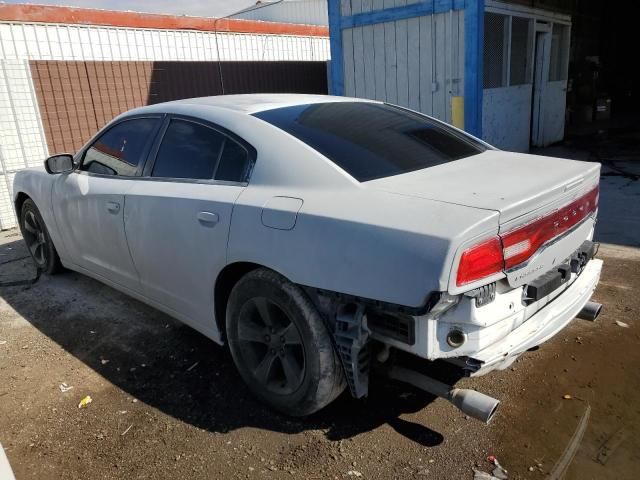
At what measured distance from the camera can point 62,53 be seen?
9.20 meters

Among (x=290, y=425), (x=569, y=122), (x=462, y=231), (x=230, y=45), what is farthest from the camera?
(x=569, y=122)

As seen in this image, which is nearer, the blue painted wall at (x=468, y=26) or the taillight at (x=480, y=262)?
the taillight at (x=480, y=262)

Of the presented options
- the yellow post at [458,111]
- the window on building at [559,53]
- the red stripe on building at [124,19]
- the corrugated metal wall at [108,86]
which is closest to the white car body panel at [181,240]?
the corrugated metal wall at [108,86]

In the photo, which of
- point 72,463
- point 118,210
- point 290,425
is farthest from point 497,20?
point 72,463

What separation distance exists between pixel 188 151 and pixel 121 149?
857 mm

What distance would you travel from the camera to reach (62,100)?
8.15 m

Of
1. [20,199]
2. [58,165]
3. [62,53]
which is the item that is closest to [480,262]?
[58,165]

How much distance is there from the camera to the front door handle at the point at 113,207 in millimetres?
3516

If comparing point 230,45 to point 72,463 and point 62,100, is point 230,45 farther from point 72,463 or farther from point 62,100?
point 72,463

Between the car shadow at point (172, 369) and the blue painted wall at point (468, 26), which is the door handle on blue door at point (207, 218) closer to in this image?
the car shadow at point (172, 369)

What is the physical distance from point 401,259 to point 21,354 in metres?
3.05

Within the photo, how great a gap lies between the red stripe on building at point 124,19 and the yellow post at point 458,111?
6.34m

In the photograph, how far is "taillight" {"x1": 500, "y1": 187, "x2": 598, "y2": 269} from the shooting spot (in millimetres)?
2154

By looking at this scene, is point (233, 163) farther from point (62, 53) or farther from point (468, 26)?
point (62, 53)
